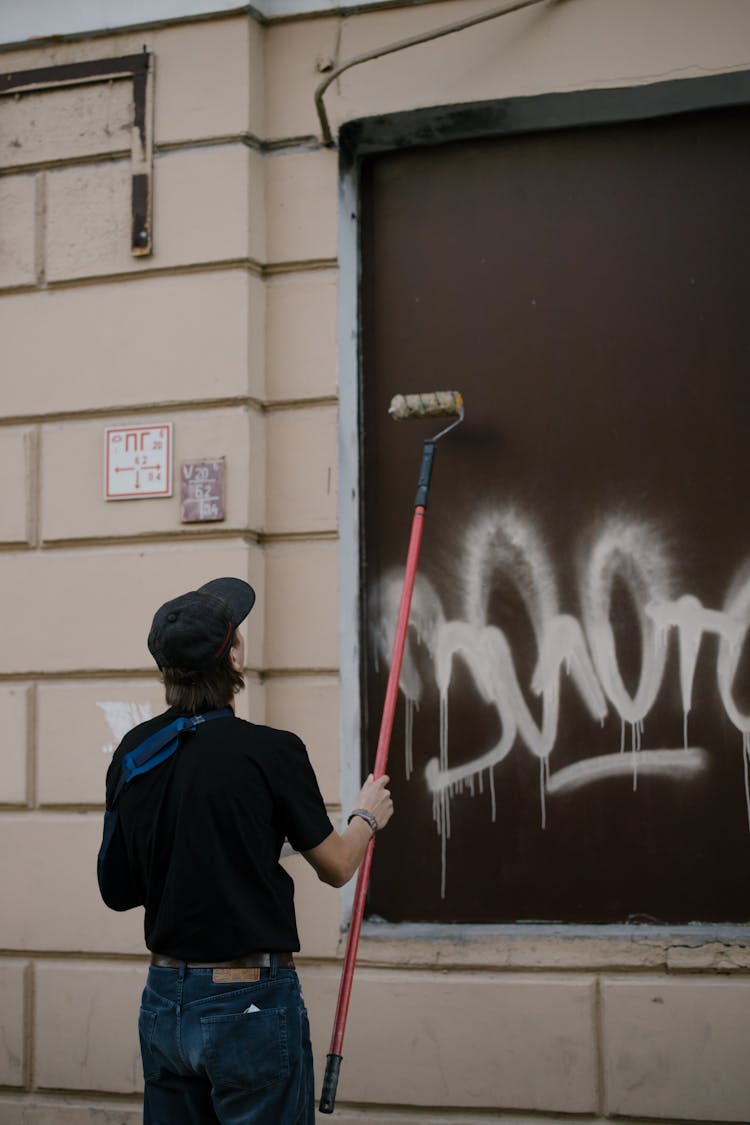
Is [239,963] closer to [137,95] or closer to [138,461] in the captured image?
[138,461]

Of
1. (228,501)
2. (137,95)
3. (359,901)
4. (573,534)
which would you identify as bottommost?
(359,901)

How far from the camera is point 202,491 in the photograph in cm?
392

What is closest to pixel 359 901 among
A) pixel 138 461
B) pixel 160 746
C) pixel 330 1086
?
pixel 330 1086

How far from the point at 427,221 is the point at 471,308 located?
1.16ft

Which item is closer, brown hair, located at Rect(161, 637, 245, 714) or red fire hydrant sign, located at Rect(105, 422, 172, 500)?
brown hair, located at Rect(161, 637, 245, 714)

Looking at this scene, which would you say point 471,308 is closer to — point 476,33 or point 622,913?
point 476,33

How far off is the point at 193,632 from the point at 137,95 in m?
2.48

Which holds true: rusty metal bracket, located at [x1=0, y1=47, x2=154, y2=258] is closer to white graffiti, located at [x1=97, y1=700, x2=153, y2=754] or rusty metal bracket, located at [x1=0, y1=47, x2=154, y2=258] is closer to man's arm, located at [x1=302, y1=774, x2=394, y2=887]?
white graffiti, located at [x1=97, y1=700, x2=153, y2=754]

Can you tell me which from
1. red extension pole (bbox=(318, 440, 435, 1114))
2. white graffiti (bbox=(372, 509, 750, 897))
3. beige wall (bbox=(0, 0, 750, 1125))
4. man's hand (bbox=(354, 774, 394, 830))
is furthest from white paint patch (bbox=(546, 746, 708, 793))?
man's hand (bbox=(354, 774, 394, 830))

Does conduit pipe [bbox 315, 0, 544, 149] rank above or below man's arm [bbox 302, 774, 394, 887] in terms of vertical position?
above

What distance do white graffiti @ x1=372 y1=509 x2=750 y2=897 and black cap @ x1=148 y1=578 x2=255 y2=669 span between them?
1.49 meters

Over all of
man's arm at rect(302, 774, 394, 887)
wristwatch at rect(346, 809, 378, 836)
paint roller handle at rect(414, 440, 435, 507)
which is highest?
paint roller handle at rect(414, 440, 435, 507)

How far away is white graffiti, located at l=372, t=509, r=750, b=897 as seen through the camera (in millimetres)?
3732

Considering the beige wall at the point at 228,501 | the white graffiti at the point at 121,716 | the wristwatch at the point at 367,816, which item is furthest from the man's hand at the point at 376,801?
the white graffiti at the point at 121,716
